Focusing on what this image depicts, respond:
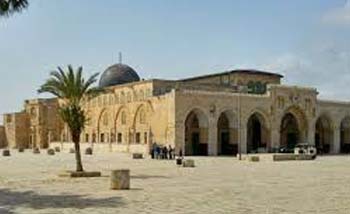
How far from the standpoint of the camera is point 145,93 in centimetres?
5872

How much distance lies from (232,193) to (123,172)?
3.70 m

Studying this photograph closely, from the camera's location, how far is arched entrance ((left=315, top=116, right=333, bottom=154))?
6391cm

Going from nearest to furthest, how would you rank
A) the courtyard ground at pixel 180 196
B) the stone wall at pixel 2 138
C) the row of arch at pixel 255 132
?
the courtyard ground at pixel 180 196 → the row of arch at pixel 255 132 → the stone wall at pixel 2 138

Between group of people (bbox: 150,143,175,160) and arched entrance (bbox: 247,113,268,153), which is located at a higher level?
arched entrance (bbox: 247,113,268,153)

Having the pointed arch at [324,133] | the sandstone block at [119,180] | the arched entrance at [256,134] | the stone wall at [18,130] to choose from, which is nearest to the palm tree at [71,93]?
the sandstone block at [119,180]

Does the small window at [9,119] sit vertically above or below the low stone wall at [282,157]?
above

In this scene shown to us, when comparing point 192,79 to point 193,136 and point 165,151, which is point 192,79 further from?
point 165,151

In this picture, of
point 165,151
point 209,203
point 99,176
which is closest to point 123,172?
point 209,203

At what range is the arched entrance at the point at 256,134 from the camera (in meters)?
57.7

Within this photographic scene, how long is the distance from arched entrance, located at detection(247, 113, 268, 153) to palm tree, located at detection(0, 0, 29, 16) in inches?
1659

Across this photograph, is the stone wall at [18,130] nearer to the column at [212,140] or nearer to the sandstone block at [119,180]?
the column at [212,140]

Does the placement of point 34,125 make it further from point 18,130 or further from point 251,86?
point 251,86

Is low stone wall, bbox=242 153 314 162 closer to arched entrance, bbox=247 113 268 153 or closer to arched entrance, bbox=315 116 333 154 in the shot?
arched entrance, bbox=247 113 268 153

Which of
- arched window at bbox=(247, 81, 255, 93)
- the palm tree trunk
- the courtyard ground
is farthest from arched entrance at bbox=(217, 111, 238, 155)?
the courtyard ground
